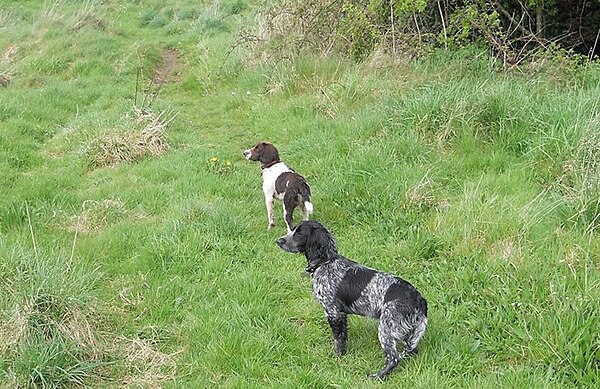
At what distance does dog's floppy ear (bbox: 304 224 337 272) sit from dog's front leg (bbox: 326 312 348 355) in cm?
36

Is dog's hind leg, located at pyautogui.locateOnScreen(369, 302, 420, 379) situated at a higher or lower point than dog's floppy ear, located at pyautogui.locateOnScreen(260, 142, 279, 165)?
higher

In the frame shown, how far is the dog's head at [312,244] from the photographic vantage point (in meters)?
4.05

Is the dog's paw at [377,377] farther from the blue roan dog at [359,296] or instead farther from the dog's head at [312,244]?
the dog's head at [312,244]

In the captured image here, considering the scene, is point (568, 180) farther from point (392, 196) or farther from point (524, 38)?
point (524, 38)

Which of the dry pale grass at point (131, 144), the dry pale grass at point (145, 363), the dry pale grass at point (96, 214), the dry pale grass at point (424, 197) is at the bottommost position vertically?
the dry pale grass at point (131, 144)

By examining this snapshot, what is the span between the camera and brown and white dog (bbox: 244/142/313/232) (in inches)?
218

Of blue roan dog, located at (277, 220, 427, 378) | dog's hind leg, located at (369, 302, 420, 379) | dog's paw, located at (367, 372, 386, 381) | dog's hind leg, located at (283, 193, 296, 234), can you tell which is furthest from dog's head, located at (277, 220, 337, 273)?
dog's hind leg, located at (283, 193, 296, 234)

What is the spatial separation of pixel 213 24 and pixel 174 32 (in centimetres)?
105

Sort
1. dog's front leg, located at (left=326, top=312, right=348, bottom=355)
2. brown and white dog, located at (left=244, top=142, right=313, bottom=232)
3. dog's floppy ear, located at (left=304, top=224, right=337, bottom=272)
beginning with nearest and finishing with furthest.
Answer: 1. dog's front leg, located at (left=326, top=312, right=348, bottom=355)
2. dog's floppy ear, located at (left=304, top=224, right=337, bottom=272)
3. brown and white dog, located at (left=244, top=142, right=313, bottom=232)

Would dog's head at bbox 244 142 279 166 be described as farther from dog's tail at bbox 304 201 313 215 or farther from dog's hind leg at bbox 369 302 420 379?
dog's hind leg at bbox 369 302 420 379

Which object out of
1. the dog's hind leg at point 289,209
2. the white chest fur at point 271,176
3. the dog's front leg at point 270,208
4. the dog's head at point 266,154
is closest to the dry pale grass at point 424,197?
the dog's hind leg at point 289,209

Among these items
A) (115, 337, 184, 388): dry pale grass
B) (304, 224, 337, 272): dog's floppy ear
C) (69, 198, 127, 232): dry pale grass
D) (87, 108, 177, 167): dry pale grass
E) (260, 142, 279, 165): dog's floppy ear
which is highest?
(304, 224, 337, 272): dog's floppy ear

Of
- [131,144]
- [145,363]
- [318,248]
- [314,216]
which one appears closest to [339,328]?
[318,248]

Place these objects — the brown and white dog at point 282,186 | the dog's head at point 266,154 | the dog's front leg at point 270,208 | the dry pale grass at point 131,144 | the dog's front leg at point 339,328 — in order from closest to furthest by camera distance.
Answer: the dog's front leg at point 339,328
the brown and white dog at point 282,186
the dog's front leg at point 270,208
the dog's head at point 266,154
the dry pale grass at point 131,144
